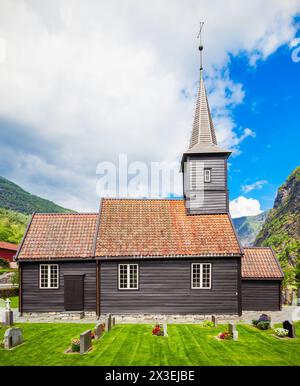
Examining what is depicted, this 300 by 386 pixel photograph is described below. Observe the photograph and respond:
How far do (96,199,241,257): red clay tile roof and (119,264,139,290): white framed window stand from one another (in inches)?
41.9

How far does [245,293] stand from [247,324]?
13.4 feet

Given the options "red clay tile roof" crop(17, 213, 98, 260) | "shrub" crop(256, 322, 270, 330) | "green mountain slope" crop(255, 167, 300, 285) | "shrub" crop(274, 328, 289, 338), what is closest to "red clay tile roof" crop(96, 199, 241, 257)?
"red clay tile roof" crop(17, 213, 98, 260)

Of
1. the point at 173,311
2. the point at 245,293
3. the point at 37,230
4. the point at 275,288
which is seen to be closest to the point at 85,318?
the point at 173,311

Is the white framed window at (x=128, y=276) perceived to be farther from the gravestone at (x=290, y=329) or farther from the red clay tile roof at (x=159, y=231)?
the gravestone at (x=290, y=329)

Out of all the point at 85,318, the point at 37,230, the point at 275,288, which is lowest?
the point at 85,318

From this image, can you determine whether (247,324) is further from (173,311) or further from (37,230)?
(37,230)

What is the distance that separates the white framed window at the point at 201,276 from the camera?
20.6m

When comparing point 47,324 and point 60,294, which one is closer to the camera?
point 47,324

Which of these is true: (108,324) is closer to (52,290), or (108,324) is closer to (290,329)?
(52,290)

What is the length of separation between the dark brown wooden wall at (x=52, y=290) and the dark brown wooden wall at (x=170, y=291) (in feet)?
3.14

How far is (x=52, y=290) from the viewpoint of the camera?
20.9 meters

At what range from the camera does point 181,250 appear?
20781 millimetres
